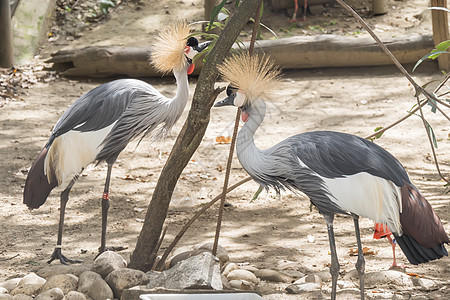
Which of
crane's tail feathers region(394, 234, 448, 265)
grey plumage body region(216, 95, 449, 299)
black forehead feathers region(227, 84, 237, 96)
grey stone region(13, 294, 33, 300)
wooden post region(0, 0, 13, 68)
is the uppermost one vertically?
wooden post region(0, 0, 13, 68)

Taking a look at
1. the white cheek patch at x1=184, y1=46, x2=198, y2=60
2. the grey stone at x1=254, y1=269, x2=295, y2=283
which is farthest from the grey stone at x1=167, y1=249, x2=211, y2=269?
the white cheek patch at x1=184, y1=46, x2=198, y2=60

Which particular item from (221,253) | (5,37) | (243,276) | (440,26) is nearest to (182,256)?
(221,253)

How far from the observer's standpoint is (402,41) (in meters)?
7.99

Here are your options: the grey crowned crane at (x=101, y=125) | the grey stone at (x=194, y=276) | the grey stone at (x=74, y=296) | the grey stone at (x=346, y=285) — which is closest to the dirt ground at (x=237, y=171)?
the grey stone at (x=346, y=285)

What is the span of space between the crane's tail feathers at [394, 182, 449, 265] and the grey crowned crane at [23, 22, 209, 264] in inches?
71.3

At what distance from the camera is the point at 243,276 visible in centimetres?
358

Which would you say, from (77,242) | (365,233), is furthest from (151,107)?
(365,233)

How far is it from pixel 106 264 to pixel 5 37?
19.1ft

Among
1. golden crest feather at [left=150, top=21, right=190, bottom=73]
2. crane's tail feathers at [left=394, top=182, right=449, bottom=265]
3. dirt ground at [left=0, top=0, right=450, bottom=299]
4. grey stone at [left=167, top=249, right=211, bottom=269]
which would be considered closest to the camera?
crane's tail feathers at [left=394, top=182, right=449, bottom=265]

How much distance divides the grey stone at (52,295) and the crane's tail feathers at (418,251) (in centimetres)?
181

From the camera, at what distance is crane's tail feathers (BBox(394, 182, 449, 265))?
10.4 ft

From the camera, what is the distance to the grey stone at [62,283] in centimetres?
345

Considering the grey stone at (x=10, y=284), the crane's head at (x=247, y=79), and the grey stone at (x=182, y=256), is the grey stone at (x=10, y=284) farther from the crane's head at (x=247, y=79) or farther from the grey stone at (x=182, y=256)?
the crane's head at (x=247, y=79)

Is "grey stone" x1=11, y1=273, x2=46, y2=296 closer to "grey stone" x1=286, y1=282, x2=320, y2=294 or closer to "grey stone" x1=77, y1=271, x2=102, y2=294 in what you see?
"grey stone" x1=77, y1=271, x2=102, y2=294
